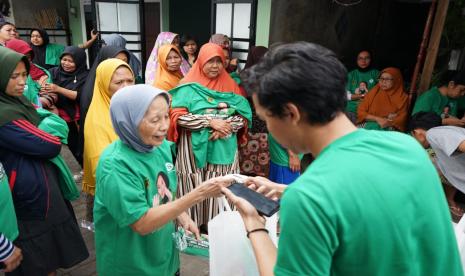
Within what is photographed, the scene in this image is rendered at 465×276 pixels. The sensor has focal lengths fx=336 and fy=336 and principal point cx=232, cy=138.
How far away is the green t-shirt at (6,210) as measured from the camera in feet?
5.45

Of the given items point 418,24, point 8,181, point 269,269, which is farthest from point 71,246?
point 418,24

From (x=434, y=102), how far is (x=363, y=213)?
3.77m

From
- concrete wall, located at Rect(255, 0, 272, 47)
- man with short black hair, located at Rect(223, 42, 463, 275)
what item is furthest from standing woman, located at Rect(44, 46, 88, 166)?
man with short black hair, located at Rect(223, 42, 463, 275)

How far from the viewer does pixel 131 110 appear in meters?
1.47

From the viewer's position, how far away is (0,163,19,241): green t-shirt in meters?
1.66

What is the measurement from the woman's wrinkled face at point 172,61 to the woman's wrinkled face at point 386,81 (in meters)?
2.49

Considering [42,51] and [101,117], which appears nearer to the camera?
[101,117]

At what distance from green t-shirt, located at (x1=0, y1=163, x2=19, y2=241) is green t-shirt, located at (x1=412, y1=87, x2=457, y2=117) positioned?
159 inches

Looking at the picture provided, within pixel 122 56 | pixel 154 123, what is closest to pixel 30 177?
pixel 154 123

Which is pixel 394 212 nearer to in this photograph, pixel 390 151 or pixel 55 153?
pixel 390 151

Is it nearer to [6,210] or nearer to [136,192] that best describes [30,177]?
[6,210]

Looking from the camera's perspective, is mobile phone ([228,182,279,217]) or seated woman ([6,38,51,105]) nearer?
mobile phone ([228,182,279,217])

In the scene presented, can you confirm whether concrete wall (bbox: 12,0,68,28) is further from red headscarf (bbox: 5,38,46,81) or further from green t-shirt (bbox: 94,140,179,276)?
green t-shirt (bbox: 94,140,179,276)

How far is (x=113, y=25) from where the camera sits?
660 cm
